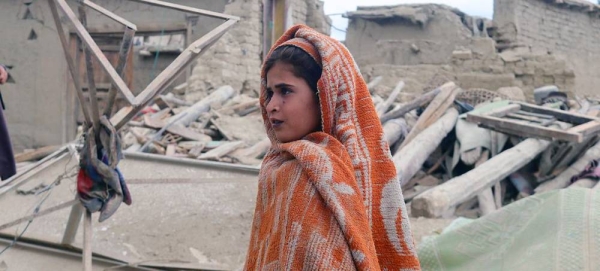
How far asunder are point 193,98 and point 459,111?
3.62m

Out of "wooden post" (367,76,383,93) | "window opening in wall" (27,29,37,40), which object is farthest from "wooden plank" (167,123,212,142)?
"wooden post" (367,76,383,93)

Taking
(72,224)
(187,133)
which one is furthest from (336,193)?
(187,133)

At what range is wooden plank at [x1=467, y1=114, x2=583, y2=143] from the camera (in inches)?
196

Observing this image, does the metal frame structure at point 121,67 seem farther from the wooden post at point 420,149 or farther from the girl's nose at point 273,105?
the wooden post at point 420,149

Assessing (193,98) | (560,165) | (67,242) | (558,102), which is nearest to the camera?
(67,242)

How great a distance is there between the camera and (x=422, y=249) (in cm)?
255

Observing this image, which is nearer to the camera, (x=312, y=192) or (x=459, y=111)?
(x=312, y=192)

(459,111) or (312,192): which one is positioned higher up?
(312,192)

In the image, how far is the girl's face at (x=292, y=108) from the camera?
1350mm

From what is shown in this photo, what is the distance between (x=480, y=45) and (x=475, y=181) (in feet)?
21.9

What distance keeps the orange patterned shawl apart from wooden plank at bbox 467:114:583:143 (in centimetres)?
416

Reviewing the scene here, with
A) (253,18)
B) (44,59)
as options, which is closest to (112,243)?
(253,18)

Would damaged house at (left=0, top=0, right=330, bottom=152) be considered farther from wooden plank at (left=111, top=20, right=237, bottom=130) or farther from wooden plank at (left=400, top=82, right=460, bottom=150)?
wooden plank at (left=111, top=20, right=237, bottom=130)

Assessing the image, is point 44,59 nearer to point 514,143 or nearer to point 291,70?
point 514,143
